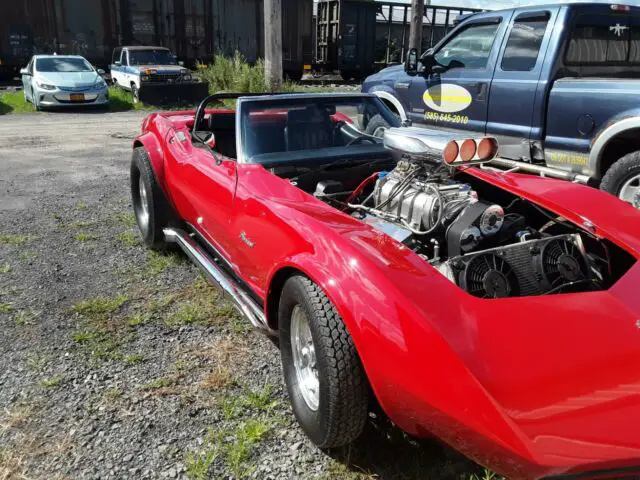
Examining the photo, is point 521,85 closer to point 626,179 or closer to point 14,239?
point 626,179

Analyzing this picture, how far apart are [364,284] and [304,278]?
0.39 m

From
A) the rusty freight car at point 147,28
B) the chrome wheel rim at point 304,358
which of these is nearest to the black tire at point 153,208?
the chrome wheel rim at point 304,358

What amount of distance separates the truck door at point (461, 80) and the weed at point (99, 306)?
4.50 metres

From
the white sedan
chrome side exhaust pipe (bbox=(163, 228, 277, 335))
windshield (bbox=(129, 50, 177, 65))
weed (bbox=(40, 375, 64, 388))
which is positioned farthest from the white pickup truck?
weed (bbox=(40, 375, 64, 388))

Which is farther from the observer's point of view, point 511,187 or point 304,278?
point 511,187

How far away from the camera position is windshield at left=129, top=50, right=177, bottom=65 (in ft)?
54.6

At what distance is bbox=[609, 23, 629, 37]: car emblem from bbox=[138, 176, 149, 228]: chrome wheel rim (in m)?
5.19

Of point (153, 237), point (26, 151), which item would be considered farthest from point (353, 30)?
point (153, 237)

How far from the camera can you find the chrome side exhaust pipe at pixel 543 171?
18.4ft

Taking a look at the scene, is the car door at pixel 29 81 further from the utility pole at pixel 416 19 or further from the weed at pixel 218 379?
the weed at pixel 218 379

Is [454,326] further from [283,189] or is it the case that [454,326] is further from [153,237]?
[153,237]

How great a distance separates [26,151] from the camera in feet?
31.9

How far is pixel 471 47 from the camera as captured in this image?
6.90m

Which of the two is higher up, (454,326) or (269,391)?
(454,326)
